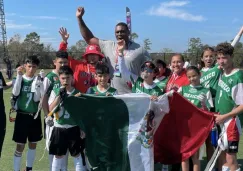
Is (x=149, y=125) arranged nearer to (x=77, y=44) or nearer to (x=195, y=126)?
(x=195, y=126)

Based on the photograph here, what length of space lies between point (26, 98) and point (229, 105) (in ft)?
10.8

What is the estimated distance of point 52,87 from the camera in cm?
543

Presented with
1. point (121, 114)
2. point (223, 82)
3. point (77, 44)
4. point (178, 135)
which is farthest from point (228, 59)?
point (77, 44)

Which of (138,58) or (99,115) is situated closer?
(99,115)

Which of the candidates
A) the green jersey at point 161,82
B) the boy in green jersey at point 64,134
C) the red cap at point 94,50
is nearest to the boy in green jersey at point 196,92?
the green jersey at point 161,82

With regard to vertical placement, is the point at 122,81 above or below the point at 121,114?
above

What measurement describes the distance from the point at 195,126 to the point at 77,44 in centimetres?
4564

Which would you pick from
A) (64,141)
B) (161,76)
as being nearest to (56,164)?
(64,141)

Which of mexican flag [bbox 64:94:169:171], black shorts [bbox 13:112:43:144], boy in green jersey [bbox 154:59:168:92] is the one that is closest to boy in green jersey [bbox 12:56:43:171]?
black shorts [bbox 13:112:43:144]

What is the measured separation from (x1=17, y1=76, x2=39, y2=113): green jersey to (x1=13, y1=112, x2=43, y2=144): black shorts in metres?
0.13

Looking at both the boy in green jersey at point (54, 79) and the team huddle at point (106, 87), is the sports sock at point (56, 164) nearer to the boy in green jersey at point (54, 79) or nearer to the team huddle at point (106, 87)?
the team huddle at point (106, 87)

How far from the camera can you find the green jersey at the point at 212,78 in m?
5.61

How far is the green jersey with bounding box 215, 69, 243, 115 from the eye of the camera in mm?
4578

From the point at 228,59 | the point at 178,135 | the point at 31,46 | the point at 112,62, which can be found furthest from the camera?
the point at 31,46
